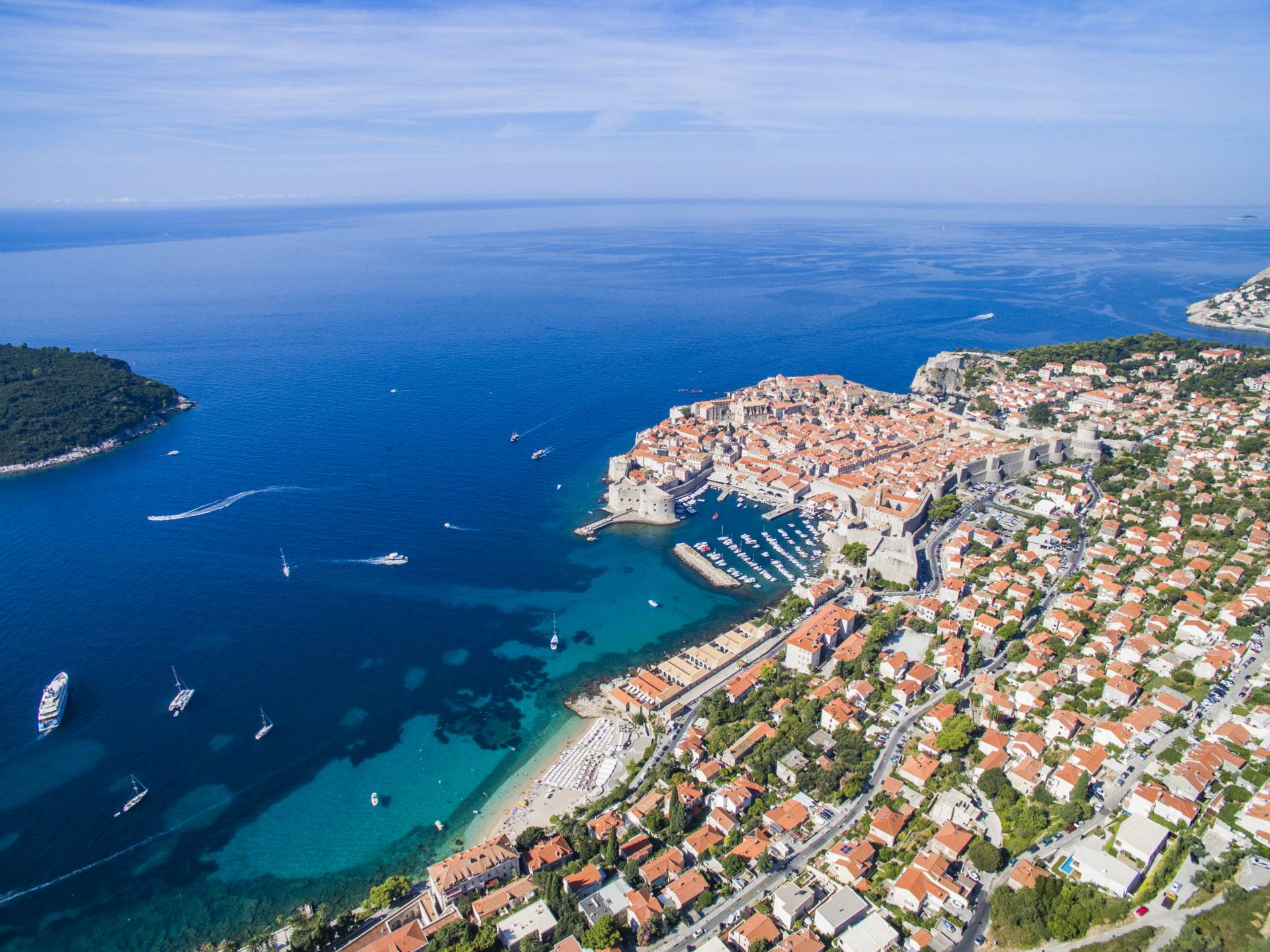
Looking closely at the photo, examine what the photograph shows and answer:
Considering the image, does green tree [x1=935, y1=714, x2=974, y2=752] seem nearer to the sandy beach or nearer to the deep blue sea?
the sandy beach

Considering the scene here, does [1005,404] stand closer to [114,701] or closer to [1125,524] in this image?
[1125,524]

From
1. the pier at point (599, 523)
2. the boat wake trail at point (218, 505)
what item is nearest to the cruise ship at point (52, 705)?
the boat wake trail at point (218, 505)

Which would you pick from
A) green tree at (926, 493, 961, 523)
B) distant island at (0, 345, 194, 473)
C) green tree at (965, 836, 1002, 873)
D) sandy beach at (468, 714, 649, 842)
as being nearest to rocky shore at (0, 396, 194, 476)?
distant island at (0, 345, 194, 473)

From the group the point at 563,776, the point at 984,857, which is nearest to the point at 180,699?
the point at 563,776

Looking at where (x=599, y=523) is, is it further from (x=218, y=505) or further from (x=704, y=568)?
(x=218, y=505)

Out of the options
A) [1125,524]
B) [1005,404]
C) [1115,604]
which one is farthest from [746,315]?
[1115,604]
